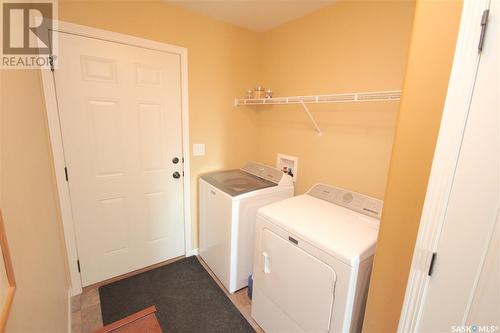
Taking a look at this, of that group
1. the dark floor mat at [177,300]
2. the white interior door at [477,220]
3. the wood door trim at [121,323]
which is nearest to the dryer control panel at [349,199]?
the white interior door at [477,220]

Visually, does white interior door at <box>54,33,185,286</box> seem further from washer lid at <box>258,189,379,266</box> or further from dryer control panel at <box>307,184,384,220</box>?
dryer control panel at <box>307,184,384,220</box>

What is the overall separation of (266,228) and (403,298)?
2.64 ft

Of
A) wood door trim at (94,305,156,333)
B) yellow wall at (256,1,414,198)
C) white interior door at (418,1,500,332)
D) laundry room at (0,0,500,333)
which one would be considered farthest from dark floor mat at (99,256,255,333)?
white interior door at (418,1,500,332)

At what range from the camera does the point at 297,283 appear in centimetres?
131

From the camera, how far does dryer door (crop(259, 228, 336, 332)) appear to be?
3.87 feet

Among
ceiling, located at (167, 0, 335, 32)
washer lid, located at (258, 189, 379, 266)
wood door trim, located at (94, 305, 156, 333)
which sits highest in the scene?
ceiling, located at (167, 0, 335, 32)

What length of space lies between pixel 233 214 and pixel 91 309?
53.2 inches

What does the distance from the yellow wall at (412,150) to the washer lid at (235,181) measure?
1.14 metres

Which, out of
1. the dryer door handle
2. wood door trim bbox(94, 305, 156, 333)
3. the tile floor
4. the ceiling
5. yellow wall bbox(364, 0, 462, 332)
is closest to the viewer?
yellow wall bbox(364, 0, 462, 332)

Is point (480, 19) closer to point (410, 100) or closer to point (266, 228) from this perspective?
point (410, 100)

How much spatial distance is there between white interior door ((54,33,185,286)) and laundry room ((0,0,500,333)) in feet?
0.04

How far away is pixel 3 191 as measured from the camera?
27.4 inches

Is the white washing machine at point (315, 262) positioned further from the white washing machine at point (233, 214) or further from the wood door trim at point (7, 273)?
the wood door trim at point (7, 273)

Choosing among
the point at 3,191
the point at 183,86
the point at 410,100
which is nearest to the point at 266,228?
the point at 410,100
